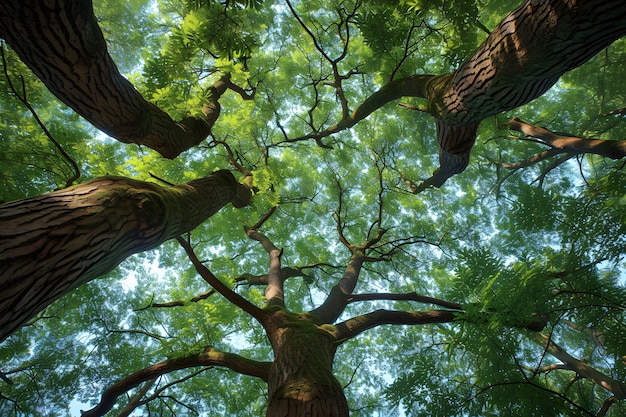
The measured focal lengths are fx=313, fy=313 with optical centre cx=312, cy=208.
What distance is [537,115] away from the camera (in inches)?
366

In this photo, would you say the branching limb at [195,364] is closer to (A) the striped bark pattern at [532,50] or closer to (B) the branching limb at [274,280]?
(B) the branching limb at [274,280]

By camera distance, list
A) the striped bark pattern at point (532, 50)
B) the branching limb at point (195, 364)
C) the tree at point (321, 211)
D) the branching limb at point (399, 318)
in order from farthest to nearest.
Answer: the branching limb at point (399, 318), the branching limb at point (195, 364), the tree at point (321, 211), the striped bark pattern at point (532, 50)

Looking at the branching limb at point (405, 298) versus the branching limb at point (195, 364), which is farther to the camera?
the branching limb at point (405, 298)

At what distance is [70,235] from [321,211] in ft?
24.7

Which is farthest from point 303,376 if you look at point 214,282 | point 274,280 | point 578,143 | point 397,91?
point 578,143

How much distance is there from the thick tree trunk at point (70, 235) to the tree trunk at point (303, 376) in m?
1.57

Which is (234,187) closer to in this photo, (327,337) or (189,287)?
(327,337)

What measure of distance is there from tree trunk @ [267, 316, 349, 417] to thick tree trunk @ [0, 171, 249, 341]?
1572 mm

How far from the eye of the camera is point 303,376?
2.61m

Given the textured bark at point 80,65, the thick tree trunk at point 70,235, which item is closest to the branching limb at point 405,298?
the thick tree trunk at point 70,235

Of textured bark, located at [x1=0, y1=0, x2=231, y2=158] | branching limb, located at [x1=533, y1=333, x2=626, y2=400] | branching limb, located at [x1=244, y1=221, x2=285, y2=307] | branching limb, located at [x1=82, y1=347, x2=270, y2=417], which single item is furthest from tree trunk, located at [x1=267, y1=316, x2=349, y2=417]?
branching limb, located at [x1=533, y1=333, x2=626, y2=400]

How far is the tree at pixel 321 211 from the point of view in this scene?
219cm

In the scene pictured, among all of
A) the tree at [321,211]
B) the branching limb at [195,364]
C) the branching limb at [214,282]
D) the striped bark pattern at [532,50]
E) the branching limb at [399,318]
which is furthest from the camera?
the branching limb at [399,318]

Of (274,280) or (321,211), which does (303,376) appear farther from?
(321,211)
